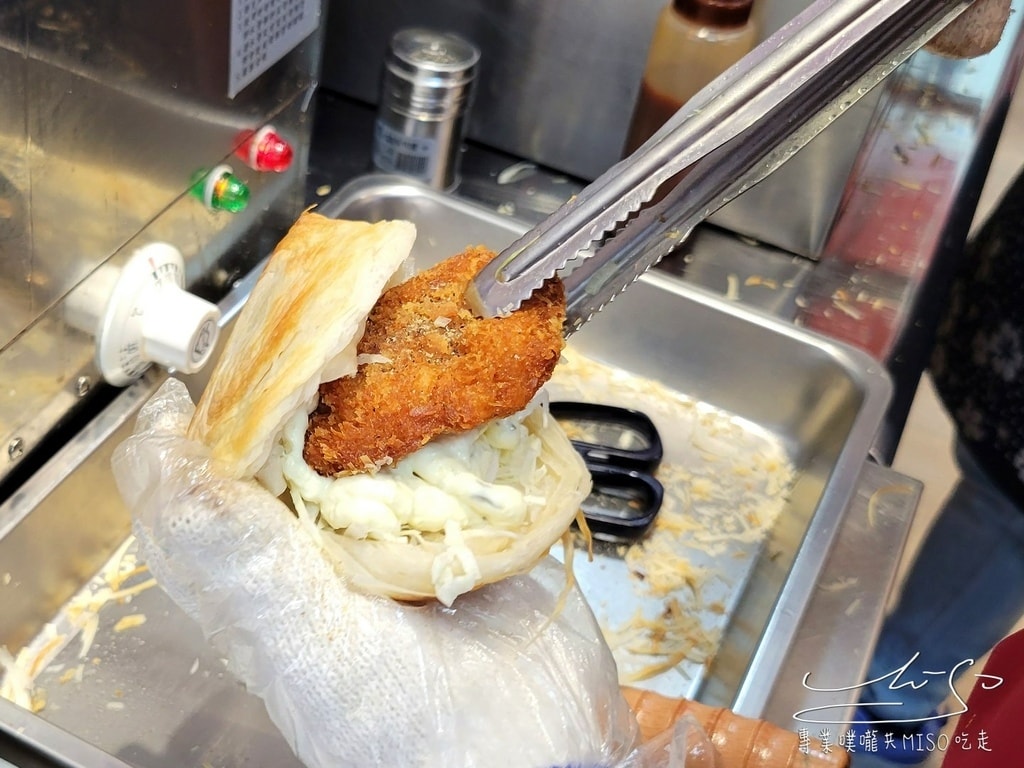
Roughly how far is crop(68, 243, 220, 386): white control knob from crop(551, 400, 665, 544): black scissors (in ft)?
1.16

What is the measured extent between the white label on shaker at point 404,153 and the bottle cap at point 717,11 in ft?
1.05

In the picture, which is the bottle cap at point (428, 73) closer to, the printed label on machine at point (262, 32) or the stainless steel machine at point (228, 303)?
the stainless steel machine at point (228, 303)

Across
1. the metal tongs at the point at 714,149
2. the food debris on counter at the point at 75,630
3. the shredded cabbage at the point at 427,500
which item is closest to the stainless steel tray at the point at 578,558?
the food debris on counter at the point at 75,630

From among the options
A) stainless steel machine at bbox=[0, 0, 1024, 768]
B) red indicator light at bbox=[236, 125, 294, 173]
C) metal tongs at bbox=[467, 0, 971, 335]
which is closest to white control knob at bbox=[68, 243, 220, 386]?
stainless steel machine at bbox=[0, 0, 1024, 768]

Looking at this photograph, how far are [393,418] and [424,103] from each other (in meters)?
0.69

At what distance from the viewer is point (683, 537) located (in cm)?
95

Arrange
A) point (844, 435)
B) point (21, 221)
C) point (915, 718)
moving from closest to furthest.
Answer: point (21, 221)
point (915, 718)
point (844, 435)

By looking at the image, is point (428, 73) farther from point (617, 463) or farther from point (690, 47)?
point (617, 463)

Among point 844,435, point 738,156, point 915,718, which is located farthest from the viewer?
point 844,435

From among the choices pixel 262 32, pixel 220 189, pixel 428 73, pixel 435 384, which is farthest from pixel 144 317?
pixel 428 73

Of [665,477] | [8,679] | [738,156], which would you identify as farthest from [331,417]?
[665,477]

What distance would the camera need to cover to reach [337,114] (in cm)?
131

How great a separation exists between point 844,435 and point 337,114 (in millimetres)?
756

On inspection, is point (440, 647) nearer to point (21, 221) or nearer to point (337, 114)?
point (21, 221)
